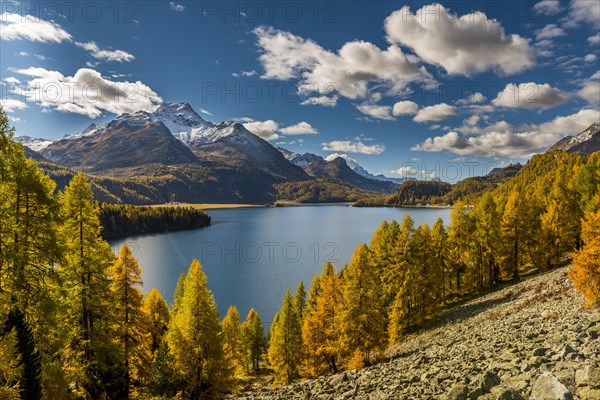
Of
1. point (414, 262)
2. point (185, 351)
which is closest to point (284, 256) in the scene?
point (414, 262)

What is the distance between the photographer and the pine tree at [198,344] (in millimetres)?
25953

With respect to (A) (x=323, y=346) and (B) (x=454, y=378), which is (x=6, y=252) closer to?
(B) (x=454, y=378)

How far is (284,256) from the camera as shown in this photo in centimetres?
12006

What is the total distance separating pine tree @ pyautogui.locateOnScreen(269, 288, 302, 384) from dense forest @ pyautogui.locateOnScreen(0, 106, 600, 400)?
0.52 ft

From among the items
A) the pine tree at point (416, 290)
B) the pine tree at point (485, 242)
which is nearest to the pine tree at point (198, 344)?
the pine tree at point (416, 290)

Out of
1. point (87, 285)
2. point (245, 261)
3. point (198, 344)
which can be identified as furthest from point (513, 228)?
point (245, 261)

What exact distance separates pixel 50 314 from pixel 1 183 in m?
6.18

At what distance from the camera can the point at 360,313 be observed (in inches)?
1259

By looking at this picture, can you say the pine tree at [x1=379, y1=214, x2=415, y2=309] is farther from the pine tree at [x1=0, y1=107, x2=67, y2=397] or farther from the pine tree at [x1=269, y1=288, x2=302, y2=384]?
the pine tree at [x1=0, y1=107, x2=67, y2=397]

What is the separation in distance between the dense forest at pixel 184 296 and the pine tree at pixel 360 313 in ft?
0.41

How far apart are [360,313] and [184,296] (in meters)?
16.0

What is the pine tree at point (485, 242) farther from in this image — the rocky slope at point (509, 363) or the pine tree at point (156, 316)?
the pine tree at point (156, 316)

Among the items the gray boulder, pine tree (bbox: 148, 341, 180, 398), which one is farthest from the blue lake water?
the gray boulder

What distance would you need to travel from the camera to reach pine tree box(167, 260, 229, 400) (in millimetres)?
25953
